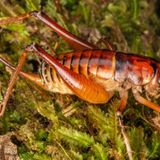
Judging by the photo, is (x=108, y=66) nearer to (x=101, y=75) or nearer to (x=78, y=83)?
(x=101, y=75)

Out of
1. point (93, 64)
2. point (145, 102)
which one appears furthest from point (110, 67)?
point (145, 102)

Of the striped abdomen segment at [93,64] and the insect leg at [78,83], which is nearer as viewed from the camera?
Answer: the insect leg at [78,83]

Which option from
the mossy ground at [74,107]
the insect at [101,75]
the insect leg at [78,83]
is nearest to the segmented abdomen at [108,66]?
the insect at [101,75]

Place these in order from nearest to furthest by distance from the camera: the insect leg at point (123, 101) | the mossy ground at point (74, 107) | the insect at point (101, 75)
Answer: the mossy ground at point (74, 107)
the insect leg at point (123, 101)
the insect at point (101, 75)

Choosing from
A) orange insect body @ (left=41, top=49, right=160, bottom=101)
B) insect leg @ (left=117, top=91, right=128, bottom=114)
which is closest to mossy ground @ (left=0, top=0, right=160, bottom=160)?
insect leg @ (left=117, top=91, right=128, bottom=114)

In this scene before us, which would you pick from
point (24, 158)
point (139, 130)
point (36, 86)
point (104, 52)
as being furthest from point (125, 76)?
point (24, 158)

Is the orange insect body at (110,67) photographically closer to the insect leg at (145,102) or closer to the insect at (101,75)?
the insect at (101,75)

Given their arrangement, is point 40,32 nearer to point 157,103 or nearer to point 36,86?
point 36,86
